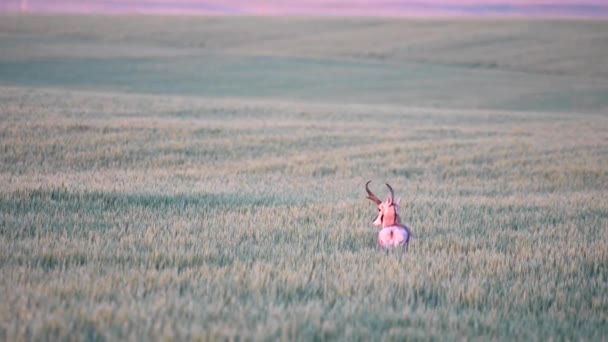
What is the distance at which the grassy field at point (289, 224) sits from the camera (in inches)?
121

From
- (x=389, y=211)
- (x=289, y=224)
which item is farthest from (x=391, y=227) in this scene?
(x=289, y=224)

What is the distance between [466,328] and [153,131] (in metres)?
10.9

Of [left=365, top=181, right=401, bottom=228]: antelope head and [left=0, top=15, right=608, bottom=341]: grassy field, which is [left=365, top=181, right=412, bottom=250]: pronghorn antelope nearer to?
[left=365, top=181, right=401, bottom=228]: antelope head

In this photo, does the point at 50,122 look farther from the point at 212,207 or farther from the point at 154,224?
the point at 154,224

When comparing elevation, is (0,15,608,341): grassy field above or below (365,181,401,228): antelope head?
below

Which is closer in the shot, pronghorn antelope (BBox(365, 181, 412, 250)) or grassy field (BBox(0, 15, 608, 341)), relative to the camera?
grassy field (BBox(0, 15, 608, 341))

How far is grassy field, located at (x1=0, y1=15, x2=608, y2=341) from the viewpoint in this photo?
307cm

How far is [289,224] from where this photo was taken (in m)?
5.46

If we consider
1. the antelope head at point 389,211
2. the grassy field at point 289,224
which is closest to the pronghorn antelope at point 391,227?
the antelope head at point 389,211

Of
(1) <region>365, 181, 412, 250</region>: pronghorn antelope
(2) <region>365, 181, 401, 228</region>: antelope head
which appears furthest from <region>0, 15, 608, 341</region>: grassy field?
(2) <region>365, 181, 401, 228</region>: antelope head

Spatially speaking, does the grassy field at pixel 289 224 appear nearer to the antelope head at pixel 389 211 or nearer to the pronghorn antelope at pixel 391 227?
the pronghorn antelope at pixel 391 227

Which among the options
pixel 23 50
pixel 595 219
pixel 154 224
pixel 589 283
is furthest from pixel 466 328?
pixel 23 50

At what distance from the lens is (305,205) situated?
265 inches

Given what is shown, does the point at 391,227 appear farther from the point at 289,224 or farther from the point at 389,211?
the point at 289,224
